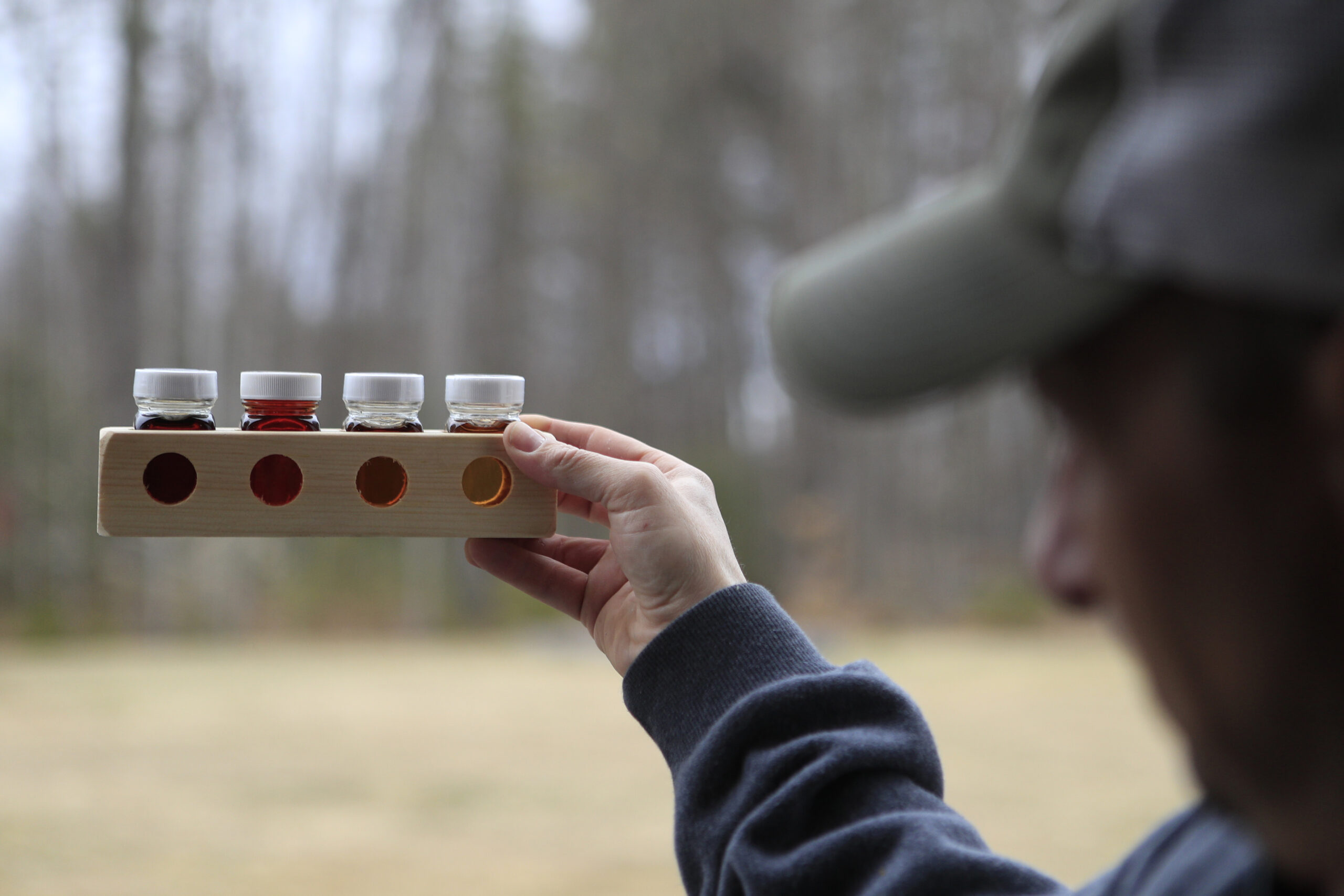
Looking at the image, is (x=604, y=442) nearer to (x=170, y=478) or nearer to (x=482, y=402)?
(x=482, y=402)

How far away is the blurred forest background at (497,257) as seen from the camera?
312 inches

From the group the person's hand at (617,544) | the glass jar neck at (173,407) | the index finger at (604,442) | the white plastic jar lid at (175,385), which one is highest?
the white plastic jar lid at (175,385)

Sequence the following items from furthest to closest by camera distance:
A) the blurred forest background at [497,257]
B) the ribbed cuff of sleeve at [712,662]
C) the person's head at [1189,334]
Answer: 1. the blurred forest background at [497,257]
2. the ribbed cuff of sleeve at [712,662]
3. the person's head at [1189,334]

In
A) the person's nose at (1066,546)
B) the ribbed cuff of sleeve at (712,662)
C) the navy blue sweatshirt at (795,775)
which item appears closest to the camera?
the person's nose at (1066,546)

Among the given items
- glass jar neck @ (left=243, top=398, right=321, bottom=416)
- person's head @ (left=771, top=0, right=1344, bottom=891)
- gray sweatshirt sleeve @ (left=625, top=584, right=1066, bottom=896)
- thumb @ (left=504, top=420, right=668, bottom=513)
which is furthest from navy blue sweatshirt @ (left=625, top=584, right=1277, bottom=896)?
glass jar neck @ (left=243, top=398, right=321, bottom=416)

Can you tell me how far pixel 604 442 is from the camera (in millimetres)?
1217

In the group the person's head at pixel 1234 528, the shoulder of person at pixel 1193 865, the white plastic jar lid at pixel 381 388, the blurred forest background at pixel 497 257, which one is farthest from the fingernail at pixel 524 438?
the blurred forest background at pixel 497 257

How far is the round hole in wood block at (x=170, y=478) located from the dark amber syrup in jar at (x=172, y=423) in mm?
30

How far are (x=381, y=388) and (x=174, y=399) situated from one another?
198mm

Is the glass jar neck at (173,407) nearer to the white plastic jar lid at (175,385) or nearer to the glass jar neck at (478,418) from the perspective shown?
the white plastic jar lid at (175,385)

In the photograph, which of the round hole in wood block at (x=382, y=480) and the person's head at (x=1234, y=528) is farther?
the round hole in wood block at (x=382, y=480)

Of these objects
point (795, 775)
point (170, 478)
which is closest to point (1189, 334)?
point (795, 775)

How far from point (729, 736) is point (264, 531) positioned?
0.52 meters

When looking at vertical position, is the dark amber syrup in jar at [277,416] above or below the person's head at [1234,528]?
below
